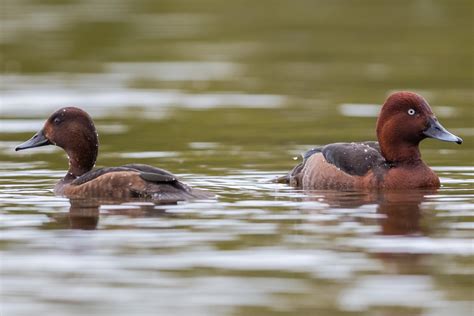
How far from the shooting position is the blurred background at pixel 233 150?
9406 millimetres

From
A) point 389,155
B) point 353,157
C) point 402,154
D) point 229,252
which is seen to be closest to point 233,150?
point 353,157

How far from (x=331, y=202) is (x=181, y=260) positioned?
318cm

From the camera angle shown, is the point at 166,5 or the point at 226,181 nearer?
the point at 226,181

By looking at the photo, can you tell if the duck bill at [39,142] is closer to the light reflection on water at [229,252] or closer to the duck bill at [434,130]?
the light reflection on water at [229,252]

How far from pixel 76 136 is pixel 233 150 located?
321 centimetres

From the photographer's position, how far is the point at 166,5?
35.2 meters

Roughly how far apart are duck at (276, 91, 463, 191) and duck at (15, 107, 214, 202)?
141cm

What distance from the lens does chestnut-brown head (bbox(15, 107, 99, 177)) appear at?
14.3m

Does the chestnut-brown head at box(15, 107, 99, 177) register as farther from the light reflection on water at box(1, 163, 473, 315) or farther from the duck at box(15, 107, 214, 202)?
the light reflection on water at box(1, 163, 473, 315)

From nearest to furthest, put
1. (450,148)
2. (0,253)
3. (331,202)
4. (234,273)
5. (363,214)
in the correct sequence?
(234,273), (0,253), (363,214), (331,202), (450,148)

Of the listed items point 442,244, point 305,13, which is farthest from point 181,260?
point 305,13

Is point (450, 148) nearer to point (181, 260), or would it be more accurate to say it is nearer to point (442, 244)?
point (442, 244)

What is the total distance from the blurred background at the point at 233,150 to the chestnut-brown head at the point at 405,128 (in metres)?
0.53

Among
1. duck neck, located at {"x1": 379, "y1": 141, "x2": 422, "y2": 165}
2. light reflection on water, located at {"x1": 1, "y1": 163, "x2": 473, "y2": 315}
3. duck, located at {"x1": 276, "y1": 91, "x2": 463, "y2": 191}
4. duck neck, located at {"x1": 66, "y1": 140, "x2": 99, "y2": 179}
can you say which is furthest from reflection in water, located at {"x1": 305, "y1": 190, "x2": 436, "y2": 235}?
duck neck, located at {"x1": 66, "y1": 140, "x2": 99, "y2": 179}
